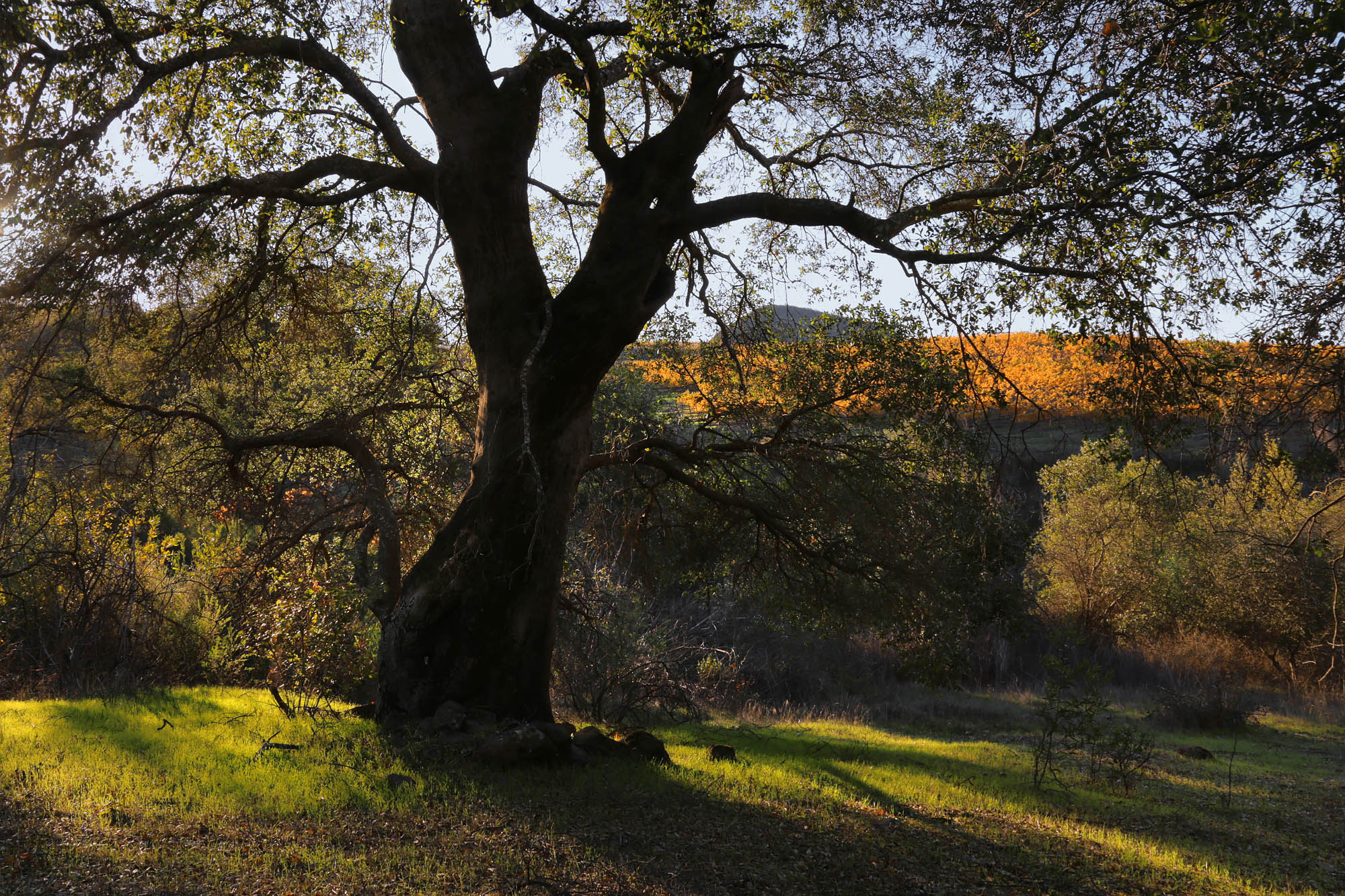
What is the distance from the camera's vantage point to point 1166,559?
2702 centimetres

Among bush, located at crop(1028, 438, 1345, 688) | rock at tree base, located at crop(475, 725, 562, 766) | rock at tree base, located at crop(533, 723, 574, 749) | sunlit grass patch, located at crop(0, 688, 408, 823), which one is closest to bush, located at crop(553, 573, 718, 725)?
rock at tree base, located at crop(533, 723, 574, 749)

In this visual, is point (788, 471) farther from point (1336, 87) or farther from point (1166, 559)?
point (1166, 559)

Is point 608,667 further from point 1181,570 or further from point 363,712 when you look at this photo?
point 1181,570

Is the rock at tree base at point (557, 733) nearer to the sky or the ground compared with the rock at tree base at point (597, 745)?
nearer to the sky

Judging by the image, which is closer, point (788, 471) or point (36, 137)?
point (36, 137)

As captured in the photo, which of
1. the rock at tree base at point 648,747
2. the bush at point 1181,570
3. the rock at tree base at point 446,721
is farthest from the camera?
the bush at point 1181,570

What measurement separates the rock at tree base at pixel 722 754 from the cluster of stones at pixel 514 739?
102 centimetres

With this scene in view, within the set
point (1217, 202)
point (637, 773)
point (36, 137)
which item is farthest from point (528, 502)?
point (1217, 202)

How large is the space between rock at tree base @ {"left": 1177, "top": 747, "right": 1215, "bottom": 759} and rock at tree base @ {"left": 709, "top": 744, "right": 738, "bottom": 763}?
30.7ft

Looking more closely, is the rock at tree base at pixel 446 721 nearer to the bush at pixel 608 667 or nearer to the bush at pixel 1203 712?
the bush at pixel 608 667

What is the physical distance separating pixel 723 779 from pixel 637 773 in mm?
839

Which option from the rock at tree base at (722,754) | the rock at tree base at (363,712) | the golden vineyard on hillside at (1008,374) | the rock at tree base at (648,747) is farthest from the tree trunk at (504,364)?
the golden vineyard on hillside at (1008,374)

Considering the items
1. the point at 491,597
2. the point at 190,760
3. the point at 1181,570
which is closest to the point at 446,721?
the point at 491,597

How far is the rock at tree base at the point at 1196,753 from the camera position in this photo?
1438cm
